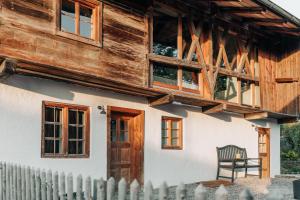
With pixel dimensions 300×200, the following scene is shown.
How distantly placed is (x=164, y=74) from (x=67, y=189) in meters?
7.28

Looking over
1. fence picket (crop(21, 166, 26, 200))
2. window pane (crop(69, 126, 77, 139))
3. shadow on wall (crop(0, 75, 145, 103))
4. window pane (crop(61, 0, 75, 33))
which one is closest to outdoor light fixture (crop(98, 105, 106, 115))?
shadow on wall (crop(0, 75, 145, 103))

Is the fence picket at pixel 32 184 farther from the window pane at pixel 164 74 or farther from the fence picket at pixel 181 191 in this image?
the window pane at pixel 164 74

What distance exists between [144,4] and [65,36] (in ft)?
9.52

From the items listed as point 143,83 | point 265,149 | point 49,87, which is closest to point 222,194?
point 49,87

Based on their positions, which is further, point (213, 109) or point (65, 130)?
point (213, 109)

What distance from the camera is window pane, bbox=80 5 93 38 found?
8727 mm

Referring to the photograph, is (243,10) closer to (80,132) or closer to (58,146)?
(80,132)

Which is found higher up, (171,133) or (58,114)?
(58,114)

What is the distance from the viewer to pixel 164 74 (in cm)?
1080

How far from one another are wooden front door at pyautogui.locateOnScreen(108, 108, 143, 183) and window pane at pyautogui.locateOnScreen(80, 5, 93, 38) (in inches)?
79.4

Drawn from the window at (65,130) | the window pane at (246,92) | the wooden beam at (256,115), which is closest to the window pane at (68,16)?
the window at (65,130)

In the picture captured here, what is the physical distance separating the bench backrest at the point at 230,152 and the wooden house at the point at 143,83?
0.25m

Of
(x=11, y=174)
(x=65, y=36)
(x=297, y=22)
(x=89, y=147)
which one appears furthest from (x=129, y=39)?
(x=297, y=22)

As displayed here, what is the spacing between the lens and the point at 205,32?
12164mm
